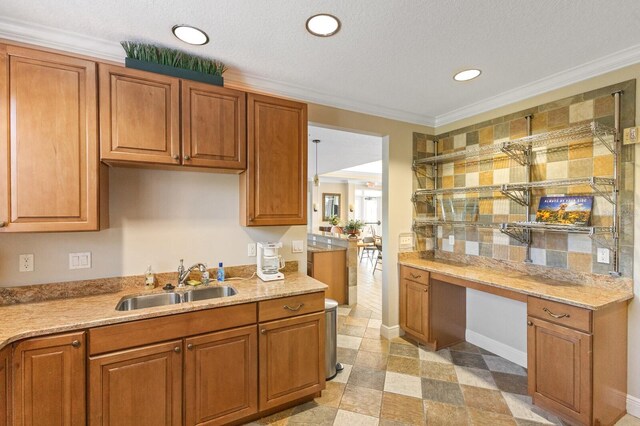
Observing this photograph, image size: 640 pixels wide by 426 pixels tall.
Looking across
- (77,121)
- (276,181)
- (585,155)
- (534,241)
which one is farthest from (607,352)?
(77,121)

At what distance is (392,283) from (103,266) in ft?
8.73

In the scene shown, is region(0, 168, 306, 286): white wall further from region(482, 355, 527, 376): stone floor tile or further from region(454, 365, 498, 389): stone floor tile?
region(482, 355, 527, 376): stone floor tile

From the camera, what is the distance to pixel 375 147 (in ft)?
16.7

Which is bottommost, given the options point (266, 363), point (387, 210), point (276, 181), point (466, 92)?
point (266, 363)

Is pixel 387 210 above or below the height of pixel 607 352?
above

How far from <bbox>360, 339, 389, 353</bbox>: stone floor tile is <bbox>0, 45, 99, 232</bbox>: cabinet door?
2622 mm

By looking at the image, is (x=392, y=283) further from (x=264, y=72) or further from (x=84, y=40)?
(x=84, y=40)

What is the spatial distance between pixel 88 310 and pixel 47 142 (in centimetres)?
99

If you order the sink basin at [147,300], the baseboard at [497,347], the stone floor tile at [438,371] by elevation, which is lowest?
the stone floor tile at [438,371]

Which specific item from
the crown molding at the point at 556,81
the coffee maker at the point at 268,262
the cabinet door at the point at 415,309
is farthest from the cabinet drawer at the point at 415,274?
the crown molding at the point at 556,81

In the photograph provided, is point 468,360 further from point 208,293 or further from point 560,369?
point 208,293

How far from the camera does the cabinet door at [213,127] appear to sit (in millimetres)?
1992

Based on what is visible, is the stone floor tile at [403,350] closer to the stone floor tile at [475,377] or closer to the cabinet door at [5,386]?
the stone floor tile at [475,377]

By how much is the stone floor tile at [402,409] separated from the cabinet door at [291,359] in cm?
49
